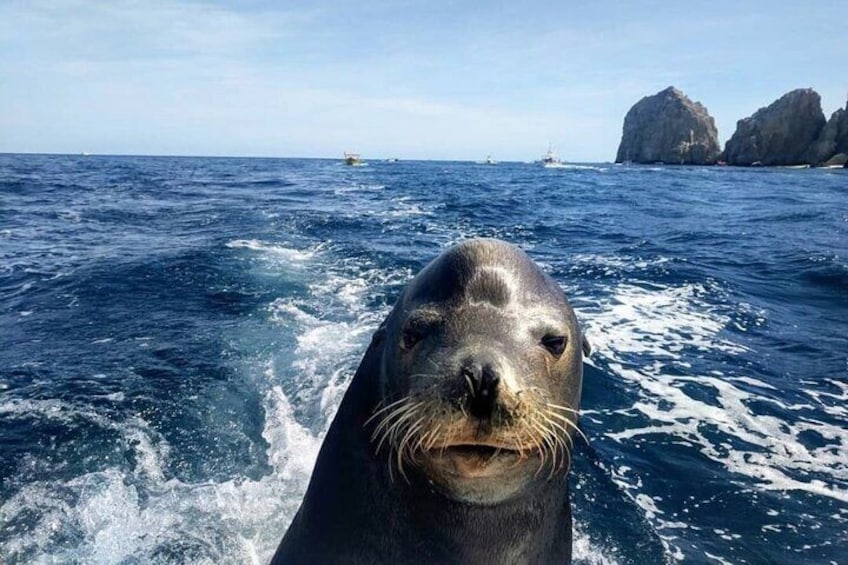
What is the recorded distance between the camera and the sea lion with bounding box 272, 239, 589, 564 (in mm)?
2385

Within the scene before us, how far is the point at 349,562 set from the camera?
2932 mm

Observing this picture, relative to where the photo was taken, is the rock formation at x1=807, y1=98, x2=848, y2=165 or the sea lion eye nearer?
the sea lion eye

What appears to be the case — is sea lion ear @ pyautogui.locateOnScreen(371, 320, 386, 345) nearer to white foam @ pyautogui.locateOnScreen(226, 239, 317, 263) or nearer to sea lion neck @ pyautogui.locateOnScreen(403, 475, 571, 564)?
sea lion neck @ pyautogui.locateOnScreen(403, 475, 571, 564)

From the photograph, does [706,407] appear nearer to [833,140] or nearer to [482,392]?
[482,392]

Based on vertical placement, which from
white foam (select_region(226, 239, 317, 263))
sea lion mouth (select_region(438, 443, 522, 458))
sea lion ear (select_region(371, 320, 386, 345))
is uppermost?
sea lion ear (select_region(371, 320, 386, 345))

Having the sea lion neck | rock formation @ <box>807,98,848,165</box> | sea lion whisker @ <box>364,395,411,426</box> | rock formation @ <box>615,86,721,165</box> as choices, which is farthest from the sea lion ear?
rock formation @ <box>615,86,721,165</box>

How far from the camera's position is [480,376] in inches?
91.0

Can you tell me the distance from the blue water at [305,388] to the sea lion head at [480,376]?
2371 millimetres

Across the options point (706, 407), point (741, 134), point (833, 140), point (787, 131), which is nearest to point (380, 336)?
point (706, 407)

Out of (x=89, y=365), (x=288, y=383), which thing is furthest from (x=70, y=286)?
(x=288, y=383)

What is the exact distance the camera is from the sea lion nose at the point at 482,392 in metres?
2.30

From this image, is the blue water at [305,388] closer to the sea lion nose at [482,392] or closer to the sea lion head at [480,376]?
the sea lion head at [480,376]

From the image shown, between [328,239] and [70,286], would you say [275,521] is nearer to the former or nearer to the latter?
[70,286]

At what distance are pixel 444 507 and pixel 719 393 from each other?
5.89 m
